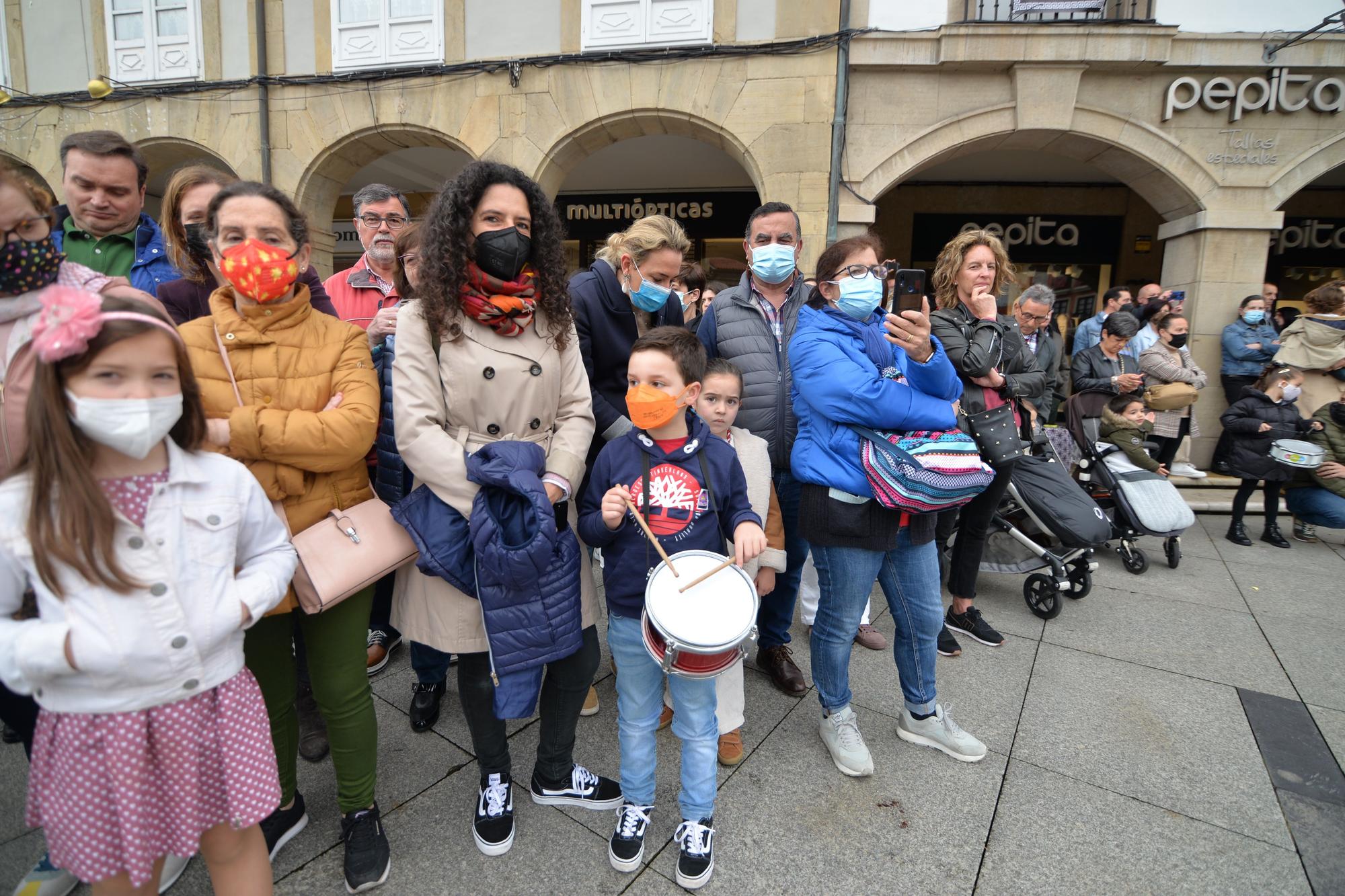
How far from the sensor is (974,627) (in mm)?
3883

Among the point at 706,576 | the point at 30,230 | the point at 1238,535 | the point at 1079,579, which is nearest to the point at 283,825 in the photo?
the point at 706,576

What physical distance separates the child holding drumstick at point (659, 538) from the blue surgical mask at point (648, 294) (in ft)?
2.30

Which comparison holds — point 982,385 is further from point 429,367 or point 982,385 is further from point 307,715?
point 307,715

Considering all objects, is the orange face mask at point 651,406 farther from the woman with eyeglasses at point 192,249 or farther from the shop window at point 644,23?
the shop window at point 644,23

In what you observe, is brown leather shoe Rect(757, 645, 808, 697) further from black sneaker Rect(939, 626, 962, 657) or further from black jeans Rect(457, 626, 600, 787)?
black jeans Rect(457, 626, 600, 787)

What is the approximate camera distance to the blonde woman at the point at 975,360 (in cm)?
326

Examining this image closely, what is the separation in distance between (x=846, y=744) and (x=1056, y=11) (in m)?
8.95

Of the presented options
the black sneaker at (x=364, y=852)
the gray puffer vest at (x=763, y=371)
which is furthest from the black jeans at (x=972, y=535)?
the black sneaker at (x=364, y=852)

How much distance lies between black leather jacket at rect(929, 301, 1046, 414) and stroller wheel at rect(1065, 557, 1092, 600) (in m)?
1.44

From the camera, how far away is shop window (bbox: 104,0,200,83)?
9227mm

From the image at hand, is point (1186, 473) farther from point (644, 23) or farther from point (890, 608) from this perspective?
point (644, 23)

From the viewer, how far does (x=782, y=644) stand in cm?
342

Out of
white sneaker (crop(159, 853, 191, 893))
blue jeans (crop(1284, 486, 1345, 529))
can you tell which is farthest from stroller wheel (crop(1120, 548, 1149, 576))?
white sneaker (crop(159, 853, 191, 893))

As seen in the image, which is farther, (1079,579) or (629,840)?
(1079,579)
